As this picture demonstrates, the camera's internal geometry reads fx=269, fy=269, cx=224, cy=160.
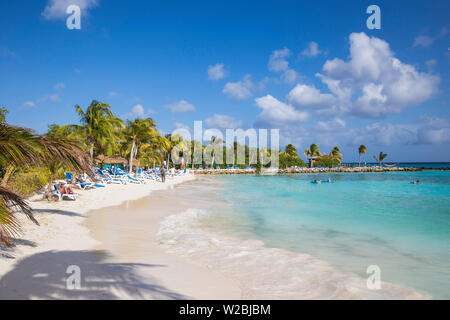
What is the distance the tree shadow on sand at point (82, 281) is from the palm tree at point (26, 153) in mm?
749

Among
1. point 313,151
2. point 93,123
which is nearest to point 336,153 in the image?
point 313,151

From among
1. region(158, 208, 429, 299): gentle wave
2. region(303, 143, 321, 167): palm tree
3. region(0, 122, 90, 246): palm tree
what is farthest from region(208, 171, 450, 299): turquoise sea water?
region(303, 143, 321, 167): palm tree

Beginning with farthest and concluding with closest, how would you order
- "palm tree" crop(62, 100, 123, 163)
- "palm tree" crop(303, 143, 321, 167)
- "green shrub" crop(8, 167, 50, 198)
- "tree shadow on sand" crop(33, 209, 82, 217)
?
"palm tree" crop(303, 143, 321, 167) < "palm tree" crop(62, 100, 123, 163) < "green shrub" crop(8, 167, 50, 198) < "tree shadow on sand" crop(33, 209, 82, 217)

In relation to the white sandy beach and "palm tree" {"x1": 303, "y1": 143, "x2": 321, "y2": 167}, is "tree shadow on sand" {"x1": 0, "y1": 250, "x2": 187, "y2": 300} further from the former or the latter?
"palm tree" {"x1": 303, "y1": 143, "x2": 321, "y2": 167}

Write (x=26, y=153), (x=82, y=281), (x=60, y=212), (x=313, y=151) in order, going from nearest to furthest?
(x=26, y=153) → (x=82, y=281) → (x=60, y=212) → (x=313, y=151)

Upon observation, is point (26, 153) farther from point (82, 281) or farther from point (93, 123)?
point (93, 123)

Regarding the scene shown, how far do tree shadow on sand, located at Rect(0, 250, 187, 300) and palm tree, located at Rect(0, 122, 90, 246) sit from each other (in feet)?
2.46

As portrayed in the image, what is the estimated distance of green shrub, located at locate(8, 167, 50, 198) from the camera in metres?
12.1

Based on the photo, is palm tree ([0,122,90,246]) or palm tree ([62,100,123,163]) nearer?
palm tree ([0,122,90,246])

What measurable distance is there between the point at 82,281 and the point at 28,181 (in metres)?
12.0

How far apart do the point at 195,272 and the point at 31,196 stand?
11915 millimetres

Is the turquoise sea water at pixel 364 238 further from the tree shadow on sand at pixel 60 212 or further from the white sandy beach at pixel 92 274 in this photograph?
the tree shadow on sand at pixel 60 212

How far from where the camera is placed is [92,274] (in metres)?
4.92
